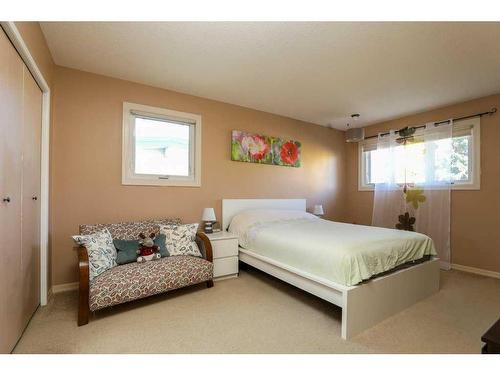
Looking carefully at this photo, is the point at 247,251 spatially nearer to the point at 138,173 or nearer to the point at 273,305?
the point at 273,305

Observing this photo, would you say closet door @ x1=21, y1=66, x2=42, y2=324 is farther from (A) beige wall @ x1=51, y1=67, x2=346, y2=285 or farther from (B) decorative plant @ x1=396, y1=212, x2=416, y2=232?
(B) decorative plant @ x1=396, y1=212, x2=416, y2=232

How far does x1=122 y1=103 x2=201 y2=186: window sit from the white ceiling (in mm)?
382

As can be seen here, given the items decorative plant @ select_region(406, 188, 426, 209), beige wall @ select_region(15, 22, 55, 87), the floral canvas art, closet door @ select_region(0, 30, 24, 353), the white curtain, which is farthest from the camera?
decorative plant @ select_region(406, 188, 426, 209)

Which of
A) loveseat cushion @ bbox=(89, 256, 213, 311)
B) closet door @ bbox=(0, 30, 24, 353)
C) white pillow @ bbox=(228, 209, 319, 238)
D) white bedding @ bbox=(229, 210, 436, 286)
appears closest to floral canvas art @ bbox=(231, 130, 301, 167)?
white pillow @ bbox=(228, 209, 319, 238)

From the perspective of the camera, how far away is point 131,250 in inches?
93.8

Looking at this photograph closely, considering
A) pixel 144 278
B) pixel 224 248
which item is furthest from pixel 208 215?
pixel 144 278

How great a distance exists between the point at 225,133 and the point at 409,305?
9.76ft

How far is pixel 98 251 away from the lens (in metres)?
2.15

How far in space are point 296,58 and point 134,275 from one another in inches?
98.9

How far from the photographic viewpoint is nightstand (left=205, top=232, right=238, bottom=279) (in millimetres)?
2861

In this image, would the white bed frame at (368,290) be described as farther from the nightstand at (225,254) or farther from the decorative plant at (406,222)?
the decorative plant at (406,222)

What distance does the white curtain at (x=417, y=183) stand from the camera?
11.6ft

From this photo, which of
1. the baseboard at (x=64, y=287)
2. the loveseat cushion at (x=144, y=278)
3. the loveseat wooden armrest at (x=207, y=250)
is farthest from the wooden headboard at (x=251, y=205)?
the baseboard at (x=64, y=287)
